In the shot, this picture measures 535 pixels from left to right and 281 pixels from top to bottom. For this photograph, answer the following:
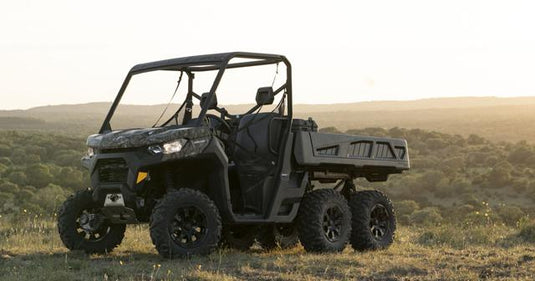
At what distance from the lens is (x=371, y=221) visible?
12.7m

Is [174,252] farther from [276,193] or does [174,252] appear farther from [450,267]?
[450,267]

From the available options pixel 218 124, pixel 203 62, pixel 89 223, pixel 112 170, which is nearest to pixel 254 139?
pixel 218 124

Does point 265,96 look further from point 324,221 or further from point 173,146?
point 324,221

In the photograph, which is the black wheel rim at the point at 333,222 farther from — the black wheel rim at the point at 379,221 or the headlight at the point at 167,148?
the headlight at the point at 167,148

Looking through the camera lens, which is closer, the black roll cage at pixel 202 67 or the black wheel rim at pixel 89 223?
the black roll cage at pixel 202 67

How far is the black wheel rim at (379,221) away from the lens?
1267 centimetres

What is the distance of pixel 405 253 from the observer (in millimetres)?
11664

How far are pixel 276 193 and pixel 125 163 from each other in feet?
6.91

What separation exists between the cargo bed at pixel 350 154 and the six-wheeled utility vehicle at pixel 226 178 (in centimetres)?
2

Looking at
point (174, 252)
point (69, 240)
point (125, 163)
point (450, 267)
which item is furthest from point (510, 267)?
point (69, 240)

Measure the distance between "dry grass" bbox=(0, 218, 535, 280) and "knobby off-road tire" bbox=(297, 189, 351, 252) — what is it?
0.23 m

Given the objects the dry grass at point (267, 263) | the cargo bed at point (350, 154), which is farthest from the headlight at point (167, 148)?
the cargo bed at point (350, 154)

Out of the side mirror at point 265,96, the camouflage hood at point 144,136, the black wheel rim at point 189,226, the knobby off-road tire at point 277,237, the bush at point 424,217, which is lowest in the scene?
the bush at point 424,217

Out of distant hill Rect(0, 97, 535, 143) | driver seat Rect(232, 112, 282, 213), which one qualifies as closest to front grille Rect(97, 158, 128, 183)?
driver seat Rect(232, 112, 282, 213)
